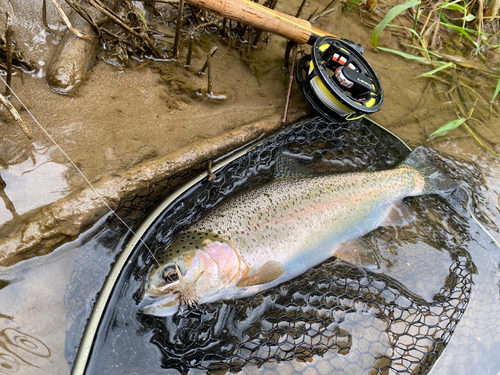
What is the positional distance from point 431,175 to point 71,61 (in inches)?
140

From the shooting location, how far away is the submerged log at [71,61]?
9.08 feet

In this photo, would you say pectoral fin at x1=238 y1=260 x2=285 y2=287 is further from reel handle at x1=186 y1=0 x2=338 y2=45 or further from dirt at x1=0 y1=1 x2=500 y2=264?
reel handle at x1=186 y1=0 x2=338 y2=45

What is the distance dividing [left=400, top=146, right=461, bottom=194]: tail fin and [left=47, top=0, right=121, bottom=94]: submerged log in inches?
126

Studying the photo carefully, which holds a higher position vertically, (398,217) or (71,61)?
(71,61)

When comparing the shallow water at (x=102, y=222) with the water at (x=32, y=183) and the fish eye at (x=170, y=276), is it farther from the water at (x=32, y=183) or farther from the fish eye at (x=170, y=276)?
the fish eye at (x=170, y=276)

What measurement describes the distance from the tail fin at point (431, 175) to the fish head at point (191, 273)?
78.7 inches

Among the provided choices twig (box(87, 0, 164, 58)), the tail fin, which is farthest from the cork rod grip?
the tail fin

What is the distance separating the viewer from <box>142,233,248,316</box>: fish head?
2.21m

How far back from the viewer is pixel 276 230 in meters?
2.71

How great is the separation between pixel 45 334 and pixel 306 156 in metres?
2.56

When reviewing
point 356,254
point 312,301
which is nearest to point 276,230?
point 312,301

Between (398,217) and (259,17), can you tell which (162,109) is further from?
(398,217)

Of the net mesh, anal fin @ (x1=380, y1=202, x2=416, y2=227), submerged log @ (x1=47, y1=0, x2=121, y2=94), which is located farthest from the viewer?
anal fin @ (x1=380, y1=202, x2=416, y2=227)

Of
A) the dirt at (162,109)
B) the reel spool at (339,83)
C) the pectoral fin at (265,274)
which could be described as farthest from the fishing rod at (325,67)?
the pectoral fin at (265,274)
